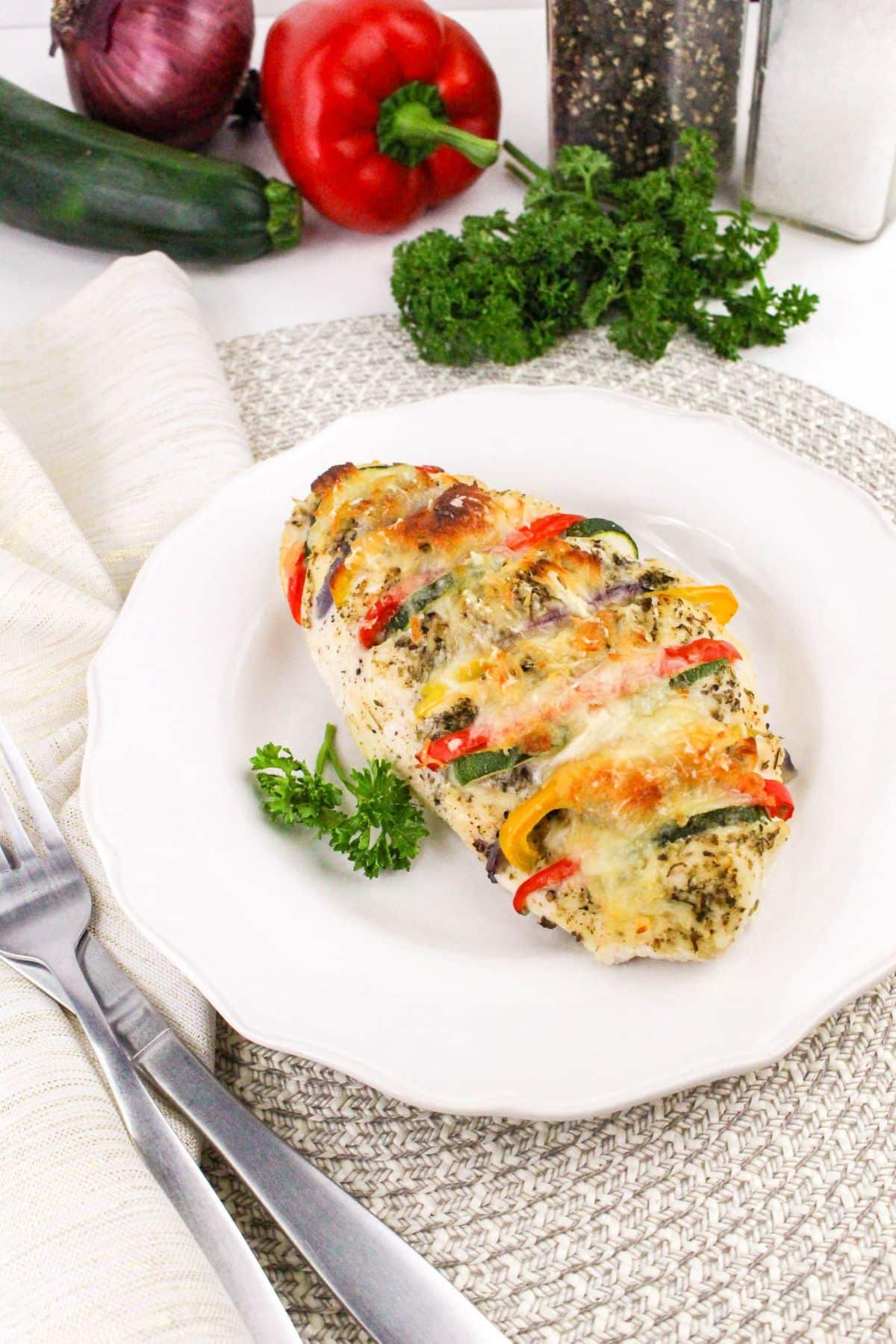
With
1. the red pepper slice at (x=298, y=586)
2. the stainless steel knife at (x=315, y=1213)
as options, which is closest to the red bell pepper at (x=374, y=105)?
the red pepper slice at (x=298, y=586)

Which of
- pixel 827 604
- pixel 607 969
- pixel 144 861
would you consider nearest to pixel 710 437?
pixel 827 604

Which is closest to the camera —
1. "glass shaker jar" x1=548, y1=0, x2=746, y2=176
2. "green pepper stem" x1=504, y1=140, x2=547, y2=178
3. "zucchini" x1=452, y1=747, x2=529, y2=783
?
"zucchini" x1=452, y1=747, x2=529, y2=783

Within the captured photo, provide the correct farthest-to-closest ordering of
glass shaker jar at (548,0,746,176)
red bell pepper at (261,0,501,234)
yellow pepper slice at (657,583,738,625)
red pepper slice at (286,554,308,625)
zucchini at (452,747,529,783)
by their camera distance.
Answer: red bell pepper at (261,0,501,234), glass shaker jar at (548,0,746,176), red pepper slice at (286,554,308,625), yellow pepper slice at (657,583,738,625), zucchini at (452,747,529,783)

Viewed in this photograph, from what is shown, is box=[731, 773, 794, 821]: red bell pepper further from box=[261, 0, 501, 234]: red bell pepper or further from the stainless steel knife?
box=[261, 0, 501, 234]: red bell pepper

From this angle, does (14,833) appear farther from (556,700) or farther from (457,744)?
(556,700)

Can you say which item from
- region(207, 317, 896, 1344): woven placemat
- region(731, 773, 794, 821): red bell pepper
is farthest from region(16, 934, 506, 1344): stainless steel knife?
region(731, 773, 794, 821): red bell pepper

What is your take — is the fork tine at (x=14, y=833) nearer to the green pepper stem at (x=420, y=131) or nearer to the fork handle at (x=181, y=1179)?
the fork handle at (x=181, y=1179)
